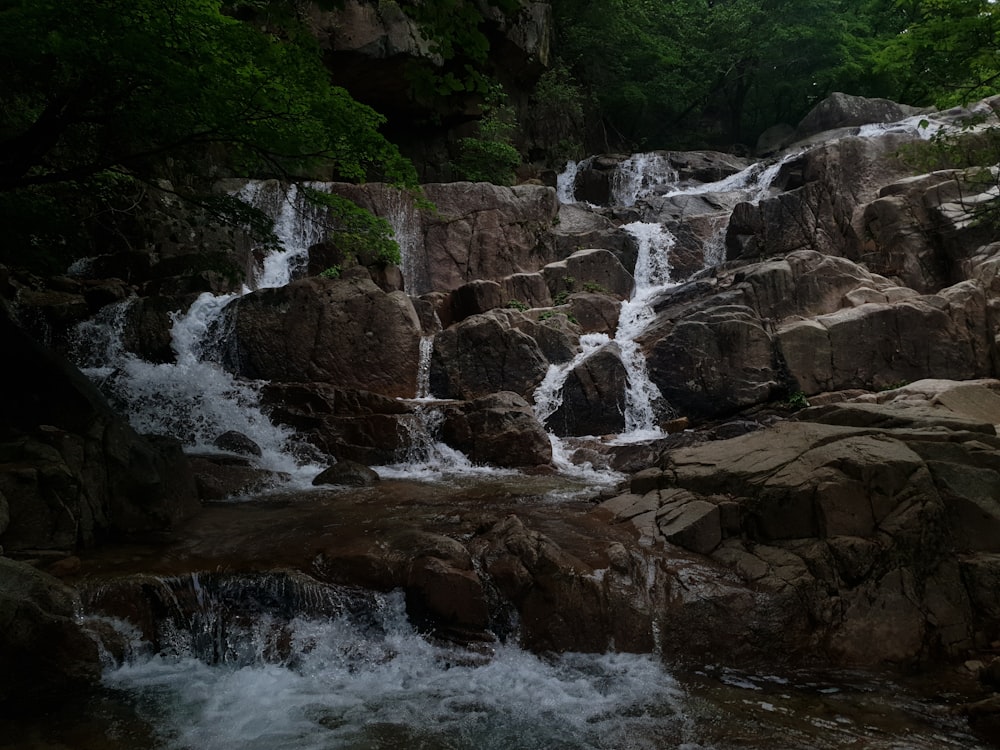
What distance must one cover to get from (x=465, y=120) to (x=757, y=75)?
16157 millimetres

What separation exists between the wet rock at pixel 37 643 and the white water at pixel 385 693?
28 centimetres

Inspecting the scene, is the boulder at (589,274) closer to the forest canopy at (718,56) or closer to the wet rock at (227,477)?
the wet rock at (227,477)

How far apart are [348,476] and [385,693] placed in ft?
18.0

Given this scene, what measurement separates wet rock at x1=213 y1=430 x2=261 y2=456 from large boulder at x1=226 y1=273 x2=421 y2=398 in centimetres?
299

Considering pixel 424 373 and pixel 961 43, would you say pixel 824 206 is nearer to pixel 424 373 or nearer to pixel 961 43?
pixel 961 43

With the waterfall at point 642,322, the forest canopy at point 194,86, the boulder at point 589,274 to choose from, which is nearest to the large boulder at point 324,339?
the forest canopy at point 194,86

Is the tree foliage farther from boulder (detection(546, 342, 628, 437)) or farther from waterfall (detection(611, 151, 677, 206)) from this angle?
boulder (detection(546, 342, 628, 437))

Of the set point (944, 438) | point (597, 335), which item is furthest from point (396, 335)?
point (944, 438)

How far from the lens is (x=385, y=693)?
4.72m

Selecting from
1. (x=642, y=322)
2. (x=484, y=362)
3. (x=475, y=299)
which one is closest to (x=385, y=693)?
(x=484, y=362)

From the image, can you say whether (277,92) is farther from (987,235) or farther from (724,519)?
(987,235)

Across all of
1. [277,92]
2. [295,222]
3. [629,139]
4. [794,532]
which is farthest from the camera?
[629,139]

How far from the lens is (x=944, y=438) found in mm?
6559

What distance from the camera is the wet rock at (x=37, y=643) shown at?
4.31 m
